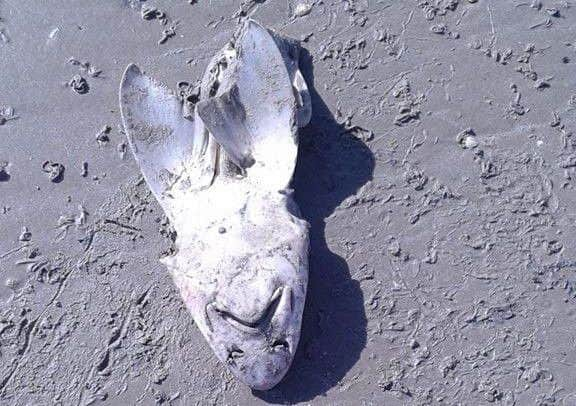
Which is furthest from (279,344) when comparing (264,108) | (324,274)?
(264,108)

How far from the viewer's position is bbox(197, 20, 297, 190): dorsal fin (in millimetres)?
3021

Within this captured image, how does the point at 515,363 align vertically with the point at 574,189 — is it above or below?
below

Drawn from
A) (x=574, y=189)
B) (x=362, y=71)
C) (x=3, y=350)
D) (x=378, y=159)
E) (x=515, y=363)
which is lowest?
(x=515, y=363)

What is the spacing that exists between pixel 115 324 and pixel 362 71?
1.79 m

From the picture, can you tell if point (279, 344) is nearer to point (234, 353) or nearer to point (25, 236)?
point (234, 353)

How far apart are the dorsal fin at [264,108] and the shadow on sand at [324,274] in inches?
9.7

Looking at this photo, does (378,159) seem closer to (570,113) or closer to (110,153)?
(570,113)

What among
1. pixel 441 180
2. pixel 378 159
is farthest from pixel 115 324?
pixel 441 180

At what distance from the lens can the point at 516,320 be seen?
3109 millimetres

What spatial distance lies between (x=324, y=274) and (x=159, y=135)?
1.06 meters

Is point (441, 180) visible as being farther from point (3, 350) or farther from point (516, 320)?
point (3, 350)

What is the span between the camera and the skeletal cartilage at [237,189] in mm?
2799

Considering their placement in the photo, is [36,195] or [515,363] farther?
[36,195]

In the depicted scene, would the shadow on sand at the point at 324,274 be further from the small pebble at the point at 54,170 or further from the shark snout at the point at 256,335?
the small pebble at the point at 54,170
